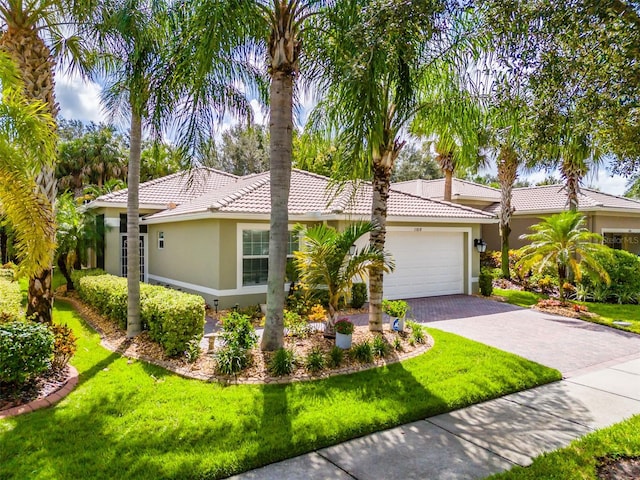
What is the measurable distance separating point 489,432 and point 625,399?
9.31 feet

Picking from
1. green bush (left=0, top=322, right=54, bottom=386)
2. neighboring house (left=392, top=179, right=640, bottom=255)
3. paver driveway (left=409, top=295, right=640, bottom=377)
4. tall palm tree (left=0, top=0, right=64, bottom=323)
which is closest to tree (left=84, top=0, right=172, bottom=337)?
tall palm tree (left=0, top=0, right=64, bottom=323)

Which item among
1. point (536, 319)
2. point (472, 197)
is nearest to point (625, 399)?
point (536, 319)

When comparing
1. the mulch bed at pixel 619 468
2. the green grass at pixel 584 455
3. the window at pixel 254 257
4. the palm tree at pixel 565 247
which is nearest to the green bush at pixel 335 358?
the green grass at pixel 584 455

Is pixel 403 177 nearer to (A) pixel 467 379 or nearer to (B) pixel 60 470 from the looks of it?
(A) pixel 467 379

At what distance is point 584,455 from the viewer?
466cm

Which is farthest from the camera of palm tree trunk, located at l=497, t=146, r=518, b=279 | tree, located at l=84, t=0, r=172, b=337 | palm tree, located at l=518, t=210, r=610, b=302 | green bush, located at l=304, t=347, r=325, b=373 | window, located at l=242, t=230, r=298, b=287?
palm tree trunk, located at l=497, t=146, r=518, b=279

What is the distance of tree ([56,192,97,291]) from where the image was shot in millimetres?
14820

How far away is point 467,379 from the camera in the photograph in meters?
6.93

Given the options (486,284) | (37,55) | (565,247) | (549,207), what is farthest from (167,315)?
(549,207)

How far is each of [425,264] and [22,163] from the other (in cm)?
1272

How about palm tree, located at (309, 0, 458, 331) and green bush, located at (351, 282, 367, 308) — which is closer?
palm tree, located at (309, 0, 458, 331)

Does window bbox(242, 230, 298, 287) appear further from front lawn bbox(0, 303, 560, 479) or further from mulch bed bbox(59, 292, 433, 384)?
front lawn bbox(0, 303, 560, 479)

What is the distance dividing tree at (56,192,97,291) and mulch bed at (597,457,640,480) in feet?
52.6

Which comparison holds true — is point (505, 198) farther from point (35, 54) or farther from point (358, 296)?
point (35, 54)
